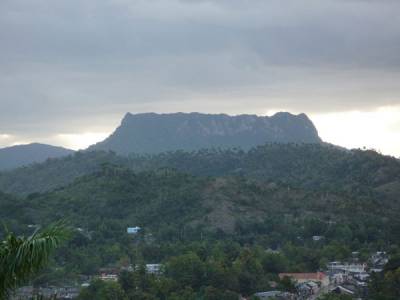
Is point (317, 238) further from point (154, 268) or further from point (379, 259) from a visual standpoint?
point (154, 268)

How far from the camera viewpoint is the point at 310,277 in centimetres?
5084

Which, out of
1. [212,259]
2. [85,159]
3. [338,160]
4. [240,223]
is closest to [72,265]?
[212,259]

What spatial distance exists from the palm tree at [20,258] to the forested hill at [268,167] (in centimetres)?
8129

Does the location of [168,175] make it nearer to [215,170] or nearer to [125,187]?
[125,187]

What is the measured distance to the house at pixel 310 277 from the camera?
49062 mm

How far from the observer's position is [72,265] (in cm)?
5638

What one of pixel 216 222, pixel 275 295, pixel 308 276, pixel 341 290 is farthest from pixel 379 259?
pixel 216 222

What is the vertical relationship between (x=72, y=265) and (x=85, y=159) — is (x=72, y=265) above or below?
below

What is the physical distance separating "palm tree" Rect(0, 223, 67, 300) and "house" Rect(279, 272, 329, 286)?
42.0 meters

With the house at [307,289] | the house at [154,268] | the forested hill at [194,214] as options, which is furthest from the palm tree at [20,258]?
the forested hill at [194,214]

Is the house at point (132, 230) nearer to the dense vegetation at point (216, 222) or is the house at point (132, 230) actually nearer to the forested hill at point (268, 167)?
the dense vegetation at point (216, 222)

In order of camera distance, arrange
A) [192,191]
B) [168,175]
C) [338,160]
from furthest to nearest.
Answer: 1. [338,160]
2. [168,175]
3. [192,191]

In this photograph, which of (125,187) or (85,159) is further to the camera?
(85,159)

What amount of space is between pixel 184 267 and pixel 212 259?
10.5ft
